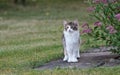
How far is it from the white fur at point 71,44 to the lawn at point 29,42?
2.52 feet

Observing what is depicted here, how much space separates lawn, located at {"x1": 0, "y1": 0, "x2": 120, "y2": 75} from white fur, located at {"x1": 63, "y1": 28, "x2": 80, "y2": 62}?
2.52ft

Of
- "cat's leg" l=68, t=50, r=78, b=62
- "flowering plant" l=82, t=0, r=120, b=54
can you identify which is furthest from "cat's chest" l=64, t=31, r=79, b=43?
"flowering plant" l=82, t=0, r=120, b=54

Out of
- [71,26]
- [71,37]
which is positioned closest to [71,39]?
[71,37]

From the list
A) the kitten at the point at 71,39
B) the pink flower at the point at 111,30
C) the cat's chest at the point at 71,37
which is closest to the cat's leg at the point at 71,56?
the kitten at the point at 71,39

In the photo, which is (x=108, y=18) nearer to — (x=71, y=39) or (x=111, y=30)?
(x=111, y=30)

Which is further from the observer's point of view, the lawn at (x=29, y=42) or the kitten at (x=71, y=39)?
the kitten at (x=71, y=39)

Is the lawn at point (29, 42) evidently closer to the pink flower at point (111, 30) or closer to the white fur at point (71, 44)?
the white fur at point (71, 44)

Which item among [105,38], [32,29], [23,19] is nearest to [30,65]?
[105,38]

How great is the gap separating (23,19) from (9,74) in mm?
16711

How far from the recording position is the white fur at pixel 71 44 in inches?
463

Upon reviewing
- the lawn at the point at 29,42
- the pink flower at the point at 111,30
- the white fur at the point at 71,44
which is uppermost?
the pink flower at the point at 111,30

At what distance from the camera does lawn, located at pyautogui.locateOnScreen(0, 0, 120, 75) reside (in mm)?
10953

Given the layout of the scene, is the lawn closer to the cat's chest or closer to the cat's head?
the cat's chest

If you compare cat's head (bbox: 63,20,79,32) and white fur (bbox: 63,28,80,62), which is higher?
cat's head (bbox: 63,20,79,32)
